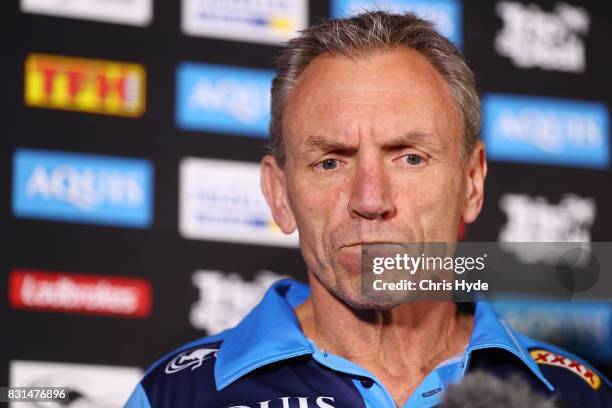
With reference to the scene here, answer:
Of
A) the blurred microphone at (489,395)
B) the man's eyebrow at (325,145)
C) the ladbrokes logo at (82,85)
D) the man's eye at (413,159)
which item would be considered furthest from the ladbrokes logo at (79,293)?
the blurred microphone at (489,395)

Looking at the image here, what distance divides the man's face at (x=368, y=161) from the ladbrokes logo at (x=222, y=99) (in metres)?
1.03

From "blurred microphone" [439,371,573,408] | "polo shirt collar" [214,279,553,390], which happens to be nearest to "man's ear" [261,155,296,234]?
"polo shirt collar" [214,279,553,390]

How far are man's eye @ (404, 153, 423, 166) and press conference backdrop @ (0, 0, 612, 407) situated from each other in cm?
105

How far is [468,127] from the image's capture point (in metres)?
1.91

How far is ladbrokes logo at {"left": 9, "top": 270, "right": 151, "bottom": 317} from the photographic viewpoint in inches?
106

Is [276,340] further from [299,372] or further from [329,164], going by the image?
[329,164]

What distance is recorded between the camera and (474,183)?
6.35 feet

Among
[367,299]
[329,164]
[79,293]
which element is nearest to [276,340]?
[367,299]

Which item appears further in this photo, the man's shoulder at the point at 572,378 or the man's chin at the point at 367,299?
the man's shoulder at the point at 572,378

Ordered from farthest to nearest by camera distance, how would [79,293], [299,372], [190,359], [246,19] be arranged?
[246,19] < [79,293] < [190,359] < [299,372]

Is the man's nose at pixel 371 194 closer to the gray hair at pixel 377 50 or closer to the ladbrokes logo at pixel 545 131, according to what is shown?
the gray hair at pixel 377 50

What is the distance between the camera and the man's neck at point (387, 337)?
1.82 meters

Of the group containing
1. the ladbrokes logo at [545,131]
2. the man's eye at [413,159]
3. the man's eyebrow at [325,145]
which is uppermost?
the man's eyebrow at [325,145]

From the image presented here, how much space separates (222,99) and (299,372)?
1.29 metres
